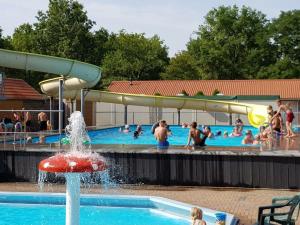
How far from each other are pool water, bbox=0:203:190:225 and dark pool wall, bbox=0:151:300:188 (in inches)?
104

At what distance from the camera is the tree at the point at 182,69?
70125mm

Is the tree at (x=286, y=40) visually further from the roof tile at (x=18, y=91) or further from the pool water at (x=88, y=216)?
the pool water at (x=88, y=216)

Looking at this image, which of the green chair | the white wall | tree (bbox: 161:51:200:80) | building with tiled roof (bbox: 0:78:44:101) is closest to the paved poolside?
the green chair

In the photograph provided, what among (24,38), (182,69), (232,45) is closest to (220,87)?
(232,45)

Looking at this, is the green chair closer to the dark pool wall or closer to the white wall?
the dark pool wall

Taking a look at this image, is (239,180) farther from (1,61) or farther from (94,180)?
(1,61)

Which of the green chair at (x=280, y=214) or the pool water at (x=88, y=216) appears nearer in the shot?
the green chair at (x=280, y=214)

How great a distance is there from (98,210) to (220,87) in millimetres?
39055

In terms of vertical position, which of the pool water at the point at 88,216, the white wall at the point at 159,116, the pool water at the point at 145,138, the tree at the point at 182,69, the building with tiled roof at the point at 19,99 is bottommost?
the pool water at the point at 88,216

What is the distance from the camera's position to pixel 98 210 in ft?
43.3

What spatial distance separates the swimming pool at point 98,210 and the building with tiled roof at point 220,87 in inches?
1402

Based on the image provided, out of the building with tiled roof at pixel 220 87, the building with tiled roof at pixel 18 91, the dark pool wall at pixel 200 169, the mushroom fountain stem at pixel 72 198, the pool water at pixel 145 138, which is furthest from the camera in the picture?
the building with tiled roof at pixel 220 87

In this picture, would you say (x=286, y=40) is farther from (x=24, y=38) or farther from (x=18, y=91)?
(x=18, y=91)

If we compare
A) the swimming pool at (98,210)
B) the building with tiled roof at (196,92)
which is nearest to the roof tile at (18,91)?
the building with tiled roof at (196,92)
